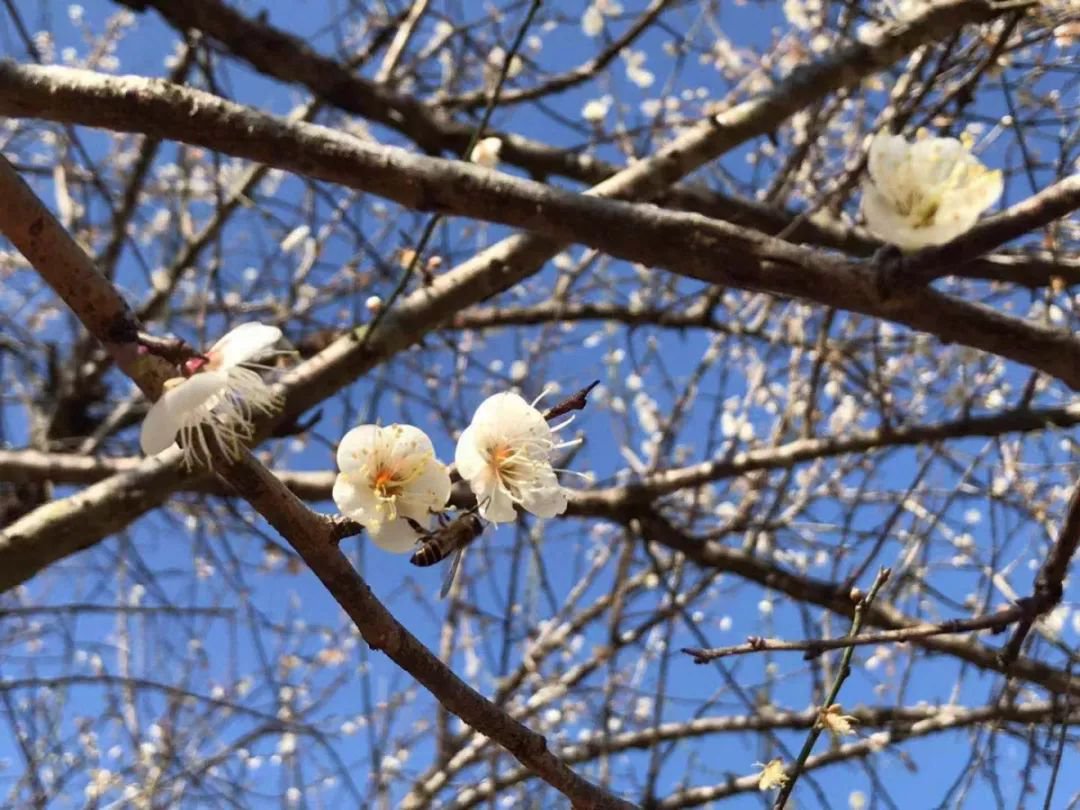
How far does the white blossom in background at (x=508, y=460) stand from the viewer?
757mm

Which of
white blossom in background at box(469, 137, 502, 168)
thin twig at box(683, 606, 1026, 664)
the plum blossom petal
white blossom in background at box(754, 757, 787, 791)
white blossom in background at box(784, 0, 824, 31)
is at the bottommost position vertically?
white blossom in background at box(754, 757, 787, 791)

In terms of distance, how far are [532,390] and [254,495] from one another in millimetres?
2274

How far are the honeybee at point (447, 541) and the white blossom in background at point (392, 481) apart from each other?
0.02 m

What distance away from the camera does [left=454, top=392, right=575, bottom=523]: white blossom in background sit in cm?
76

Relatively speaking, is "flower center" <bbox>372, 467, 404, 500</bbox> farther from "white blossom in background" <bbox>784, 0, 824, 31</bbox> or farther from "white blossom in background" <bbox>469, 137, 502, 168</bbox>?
"white blossom in background" <bbox>784, 0, 824, 31</bbox>

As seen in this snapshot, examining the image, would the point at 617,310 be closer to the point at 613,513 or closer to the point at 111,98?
the point at 613,513

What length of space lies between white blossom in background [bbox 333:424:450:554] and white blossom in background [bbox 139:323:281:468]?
0.08 metres

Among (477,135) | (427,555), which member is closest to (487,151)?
(477,135)

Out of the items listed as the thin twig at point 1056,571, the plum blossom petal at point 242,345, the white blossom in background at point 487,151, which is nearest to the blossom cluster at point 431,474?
the plum blossom petal at point 242,345

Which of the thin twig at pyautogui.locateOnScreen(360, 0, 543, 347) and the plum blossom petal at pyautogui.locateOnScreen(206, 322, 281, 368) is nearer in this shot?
the plum blossom petal at pyautogui.locateOnScreen(206, 322, 281, 368)

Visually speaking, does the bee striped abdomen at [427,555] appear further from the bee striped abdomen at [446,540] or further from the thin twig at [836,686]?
the thin twig at [836,686]

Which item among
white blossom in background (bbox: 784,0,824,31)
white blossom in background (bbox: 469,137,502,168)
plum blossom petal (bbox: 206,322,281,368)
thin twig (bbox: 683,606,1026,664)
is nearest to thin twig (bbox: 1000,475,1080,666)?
thin twig (bbox: 683,606,1026,664)

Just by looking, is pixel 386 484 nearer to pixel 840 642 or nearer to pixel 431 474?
pixel 431 474

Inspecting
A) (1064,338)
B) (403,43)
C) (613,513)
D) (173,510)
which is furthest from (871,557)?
(173,510)
